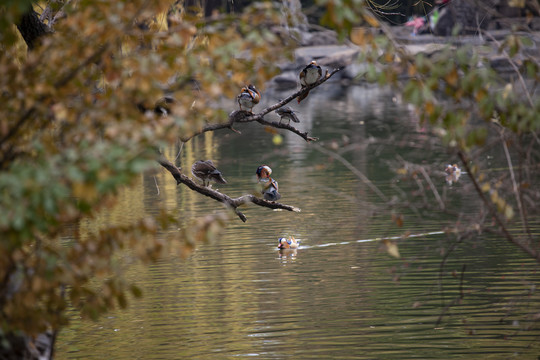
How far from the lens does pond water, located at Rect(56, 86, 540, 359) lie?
6887 mm

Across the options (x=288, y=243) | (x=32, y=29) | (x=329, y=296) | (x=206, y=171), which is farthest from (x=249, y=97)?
(x=288, y=243)

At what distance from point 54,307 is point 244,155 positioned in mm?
17415

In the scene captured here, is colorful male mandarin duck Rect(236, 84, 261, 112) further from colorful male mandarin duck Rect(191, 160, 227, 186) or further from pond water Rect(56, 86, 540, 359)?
colorful male mandarin duck Rect(191, 160, 227, 186)

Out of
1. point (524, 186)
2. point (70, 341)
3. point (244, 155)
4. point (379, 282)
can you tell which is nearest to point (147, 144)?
point (524, 186)

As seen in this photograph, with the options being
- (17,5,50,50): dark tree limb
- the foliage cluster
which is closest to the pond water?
the foliage cluster

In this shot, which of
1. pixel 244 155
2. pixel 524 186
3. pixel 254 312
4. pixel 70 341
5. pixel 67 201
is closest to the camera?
pixel 67 201

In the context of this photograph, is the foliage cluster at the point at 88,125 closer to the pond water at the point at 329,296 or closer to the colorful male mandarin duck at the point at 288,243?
the pond water at the point at 329,296

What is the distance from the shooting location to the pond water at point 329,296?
6887mm

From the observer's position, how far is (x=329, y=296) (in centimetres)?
859

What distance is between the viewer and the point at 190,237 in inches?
134

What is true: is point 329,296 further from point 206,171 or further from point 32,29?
point 32,29

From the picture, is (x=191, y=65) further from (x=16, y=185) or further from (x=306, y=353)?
(x=306, y=353)

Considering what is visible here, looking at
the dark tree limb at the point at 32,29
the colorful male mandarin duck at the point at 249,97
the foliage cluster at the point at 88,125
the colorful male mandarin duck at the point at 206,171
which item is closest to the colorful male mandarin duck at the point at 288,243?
the colorful male mandarin duck at the point at 206,171

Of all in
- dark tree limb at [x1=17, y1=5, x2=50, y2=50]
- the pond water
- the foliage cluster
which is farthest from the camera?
the pond water
